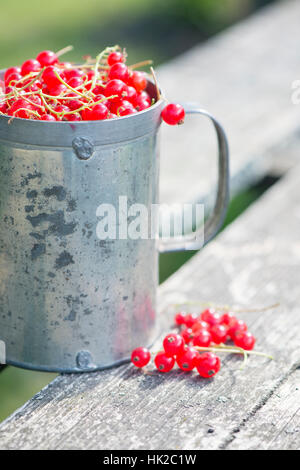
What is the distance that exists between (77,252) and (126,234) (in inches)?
3.9

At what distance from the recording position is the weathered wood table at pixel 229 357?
1.17m

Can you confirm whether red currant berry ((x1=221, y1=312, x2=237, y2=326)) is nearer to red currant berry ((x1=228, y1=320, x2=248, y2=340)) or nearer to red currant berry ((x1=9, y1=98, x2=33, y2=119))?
red currant berry ((x1=228, y1=320, x2=248, y2=340))

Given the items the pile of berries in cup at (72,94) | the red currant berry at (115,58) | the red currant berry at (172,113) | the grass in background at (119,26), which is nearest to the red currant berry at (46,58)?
the pile of berries in cup at (72,94)

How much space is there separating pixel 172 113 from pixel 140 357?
0.46 m

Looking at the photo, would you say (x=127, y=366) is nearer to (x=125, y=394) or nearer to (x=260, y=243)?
(x=125, y=394)

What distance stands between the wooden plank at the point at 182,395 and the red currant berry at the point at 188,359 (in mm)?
21

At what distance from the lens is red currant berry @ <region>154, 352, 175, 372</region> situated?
52.6 inches

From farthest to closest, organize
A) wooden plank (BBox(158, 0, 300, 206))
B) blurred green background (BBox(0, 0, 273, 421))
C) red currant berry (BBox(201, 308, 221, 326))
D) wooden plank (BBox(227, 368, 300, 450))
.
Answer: blurred green background (BBox(0, 0, 273, 421)) < wooden plank (BBox(158, 0, 300, 206)) < red currant berry (BBox(201, 308, 221, 326)) < wooden plank (BBox(227, 368, 300, 450))

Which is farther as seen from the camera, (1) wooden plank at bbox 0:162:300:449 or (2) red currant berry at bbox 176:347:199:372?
(2) red currant berry at bbox 176:347:199:372

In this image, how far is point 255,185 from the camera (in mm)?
2600

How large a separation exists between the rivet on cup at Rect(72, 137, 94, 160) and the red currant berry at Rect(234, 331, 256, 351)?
491 mm

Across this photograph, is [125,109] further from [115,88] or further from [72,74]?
[72,74]

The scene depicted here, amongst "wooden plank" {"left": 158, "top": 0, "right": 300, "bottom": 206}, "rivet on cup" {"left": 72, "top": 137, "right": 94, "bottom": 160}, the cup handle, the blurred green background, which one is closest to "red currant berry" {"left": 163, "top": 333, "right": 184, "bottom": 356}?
the cup handle

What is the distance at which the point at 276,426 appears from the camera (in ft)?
3.90
